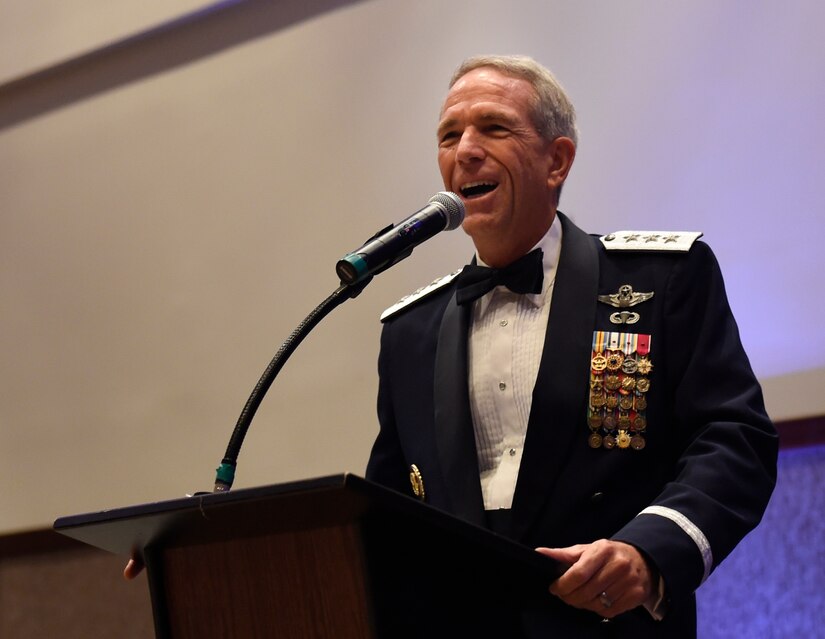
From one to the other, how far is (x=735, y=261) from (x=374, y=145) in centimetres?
102

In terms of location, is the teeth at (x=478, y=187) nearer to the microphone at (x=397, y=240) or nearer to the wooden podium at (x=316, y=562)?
the microphone at (x=397, y=240)

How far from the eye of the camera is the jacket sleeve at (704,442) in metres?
1.45

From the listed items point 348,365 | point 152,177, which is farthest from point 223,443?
point 152,177

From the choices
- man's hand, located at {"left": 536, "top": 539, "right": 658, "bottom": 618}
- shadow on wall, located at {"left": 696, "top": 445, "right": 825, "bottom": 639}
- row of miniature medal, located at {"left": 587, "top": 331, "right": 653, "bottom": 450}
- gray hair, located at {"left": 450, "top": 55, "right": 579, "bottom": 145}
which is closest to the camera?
man's hand, located at {"left": 536, "top": 539, "right": 658, "bottom": 618}

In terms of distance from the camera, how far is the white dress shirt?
1.80m

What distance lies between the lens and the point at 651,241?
1.90 metres

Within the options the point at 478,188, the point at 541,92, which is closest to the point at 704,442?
the point at 478,188

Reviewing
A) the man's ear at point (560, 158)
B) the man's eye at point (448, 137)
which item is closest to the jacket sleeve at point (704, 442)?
the man's ear at point (560, 158)

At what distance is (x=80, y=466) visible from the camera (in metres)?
3.23

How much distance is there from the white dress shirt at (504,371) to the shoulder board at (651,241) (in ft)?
0.37

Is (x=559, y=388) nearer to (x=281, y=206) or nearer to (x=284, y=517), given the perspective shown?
(x=284, y=517)

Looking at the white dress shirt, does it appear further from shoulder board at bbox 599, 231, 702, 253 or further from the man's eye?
the man's eye

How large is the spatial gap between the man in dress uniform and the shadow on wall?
28.8 inches

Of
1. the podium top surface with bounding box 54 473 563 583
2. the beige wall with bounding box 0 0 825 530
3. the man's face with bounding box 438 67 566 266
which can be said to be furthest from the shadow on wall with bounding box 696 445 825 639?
the podium top surface with bounding box 54 473 563 583
